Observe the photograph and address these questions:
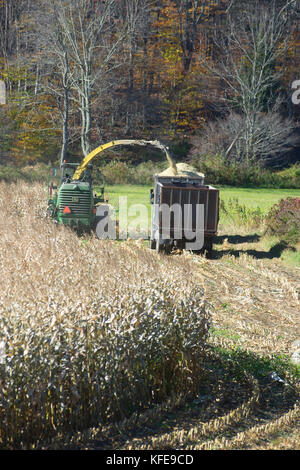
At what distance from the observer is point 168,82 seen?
48.5 m

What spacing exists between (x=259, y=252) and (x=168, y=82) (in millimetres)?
33235

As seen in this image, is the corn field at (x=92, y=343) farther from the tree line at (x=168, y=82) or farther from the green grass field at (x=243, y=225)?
the tree line at (x=168, y=82)

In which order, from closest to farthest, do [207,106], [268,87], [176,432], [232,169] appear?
[176,432] → [232,169] → [268,87] → [207,106]

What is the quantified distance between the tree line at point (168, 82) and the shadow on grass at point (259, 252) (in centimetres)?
1930

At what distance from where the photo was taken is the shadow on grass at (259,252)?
58.1 feet

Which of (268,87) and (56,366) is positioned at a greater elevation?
(268,87)

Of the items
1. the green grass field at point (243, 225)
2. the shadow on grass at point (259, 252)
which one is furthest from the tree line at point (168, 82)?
the shadow on grass at point (259, 252)

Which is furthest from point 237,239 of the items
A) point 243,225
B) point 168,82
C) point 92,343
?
point 168,82

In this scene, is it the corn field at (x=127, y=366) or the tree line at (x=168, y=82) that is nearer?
the corn field at (x=127, y=366)

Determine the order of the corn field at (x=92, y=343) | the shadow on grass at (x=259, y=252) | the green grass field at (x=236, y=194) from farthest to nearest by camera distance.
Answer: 1. the green grass field at (x=236, y=194)
2. the shadow on grass at (x=259, y=252)
3. the corn field at (x=92, y=343)
